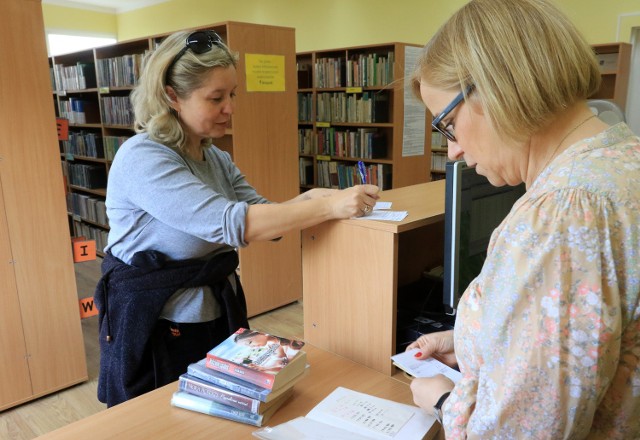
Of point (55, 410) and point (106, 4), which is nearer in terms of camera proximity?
point (55, 410)

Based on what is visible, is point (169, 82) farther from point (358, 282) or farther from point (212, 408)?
point (212, 408)

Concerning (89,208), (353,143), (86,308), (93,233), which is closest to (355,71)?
(353,143)

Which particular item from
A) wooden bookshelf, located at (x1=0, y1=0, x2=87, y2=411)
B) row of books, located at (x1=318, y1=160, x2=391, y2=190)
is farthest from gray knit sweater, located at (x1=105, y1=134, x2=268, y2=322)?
row of books, located at (x1=318, y1=160, x2=391, y2=190)

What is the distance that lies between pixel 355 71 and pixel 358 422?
424 centimetres

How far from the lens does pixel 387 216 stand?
4.13 feet

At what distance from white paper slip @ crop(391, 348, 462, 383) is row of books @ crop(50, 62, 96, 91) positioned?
4.84 meters

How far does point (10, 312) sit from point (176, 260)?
145cm

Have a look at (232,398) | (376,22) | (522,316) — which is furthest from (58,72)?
(522,316)

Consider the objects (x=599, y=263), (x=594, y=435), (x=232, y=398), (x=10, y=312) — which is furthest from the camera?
(x=10, y=312)

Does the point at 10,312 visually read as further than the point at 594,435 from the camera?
Yes

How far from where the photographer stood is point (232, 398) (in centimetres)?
106

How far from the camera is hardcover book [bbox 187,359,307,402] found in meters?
1.04

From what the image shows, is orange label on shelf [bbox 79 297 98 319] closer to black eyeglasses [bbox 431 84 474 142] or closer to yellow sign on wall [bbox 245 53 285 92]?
yellow sign on wall [bbox 245 53 285 92]

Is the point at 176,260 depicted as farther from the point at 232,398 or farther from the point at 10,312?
the point at 10,312
